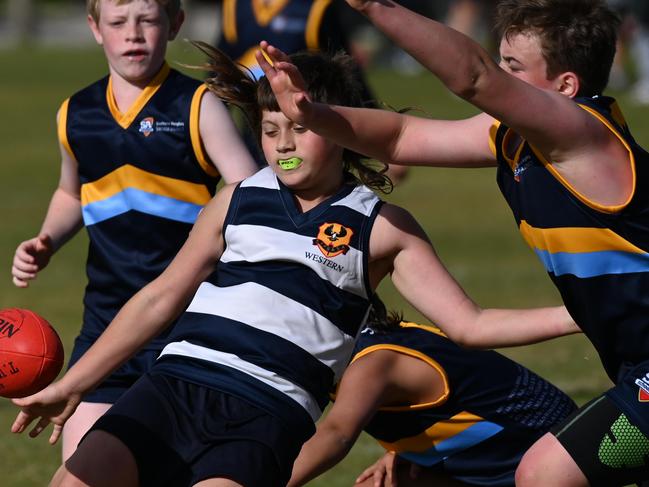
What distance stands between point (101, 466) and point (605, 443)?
138cm

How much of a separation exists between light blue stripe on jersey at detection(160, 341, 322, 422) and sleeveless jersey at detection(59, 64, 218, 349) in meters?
1.06

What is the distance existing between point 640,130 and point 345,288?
14.7 meters

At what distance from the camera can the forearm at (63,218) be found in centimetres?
520

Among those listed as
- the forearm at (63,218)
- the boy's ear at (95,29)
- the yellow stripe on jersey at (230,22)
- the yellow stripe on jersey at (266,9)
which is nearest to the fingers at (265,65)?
the boy's ear at (95,29)

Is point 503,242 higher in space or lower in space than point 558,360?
lower

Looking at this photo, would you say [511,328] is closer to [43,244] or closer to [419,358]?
[419,358]

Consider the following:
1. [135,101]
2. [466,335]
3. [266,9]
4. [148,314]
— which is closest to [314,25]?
[266,9]

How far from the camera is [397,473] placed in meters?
4.98

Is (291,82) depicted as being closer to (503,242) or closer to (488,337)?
(488,337)

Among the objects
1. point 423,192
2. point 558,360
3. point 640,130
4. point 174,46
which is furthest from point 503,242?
point 174,46

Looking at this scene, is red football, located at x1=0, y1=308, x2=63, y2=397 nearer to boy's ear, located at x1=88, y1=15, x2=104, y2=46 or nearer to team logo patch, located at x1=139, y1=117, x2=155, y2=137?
A: team logo patch, located at x1=139, y1=117, x2=155, y2=137

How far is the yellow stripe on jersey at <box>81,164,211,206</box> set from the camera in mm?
5031

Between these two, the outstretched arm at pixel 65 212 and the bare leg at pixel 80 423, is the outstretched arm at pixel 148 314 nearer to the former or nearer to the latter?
the bare leg at pixel 80 423

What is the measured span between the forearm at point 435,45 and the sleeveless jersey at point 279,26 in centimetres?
443
